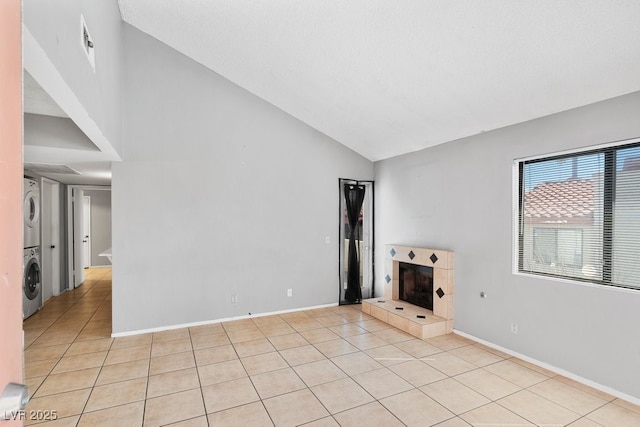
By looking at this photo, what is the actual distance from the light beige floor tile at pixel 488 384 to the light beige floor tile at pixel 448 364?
0.27 feet

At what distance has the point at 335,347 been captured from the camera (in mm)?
3652

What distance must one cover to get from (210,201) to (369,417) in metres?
3.36

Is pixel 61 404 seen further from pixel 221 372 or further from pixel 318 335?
pixel 318 335

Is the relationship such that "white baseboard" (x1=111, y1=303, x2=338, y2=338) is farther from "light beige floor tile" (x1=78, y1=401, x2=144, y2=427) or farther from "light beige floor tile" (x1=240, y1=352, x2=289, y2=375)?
"light beige floor tile" (x1=78, y1=401, x2=144, y2=427)

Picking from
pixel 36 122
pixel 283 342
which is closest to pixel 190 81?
pixel 36 122

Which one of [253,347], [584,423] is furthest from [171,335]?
[584,423]

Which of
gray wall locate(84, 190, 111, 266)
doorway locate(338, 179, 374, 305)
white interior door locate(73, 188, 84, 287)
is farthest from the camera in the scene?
gray wall locate(84, 190, 111, 266)

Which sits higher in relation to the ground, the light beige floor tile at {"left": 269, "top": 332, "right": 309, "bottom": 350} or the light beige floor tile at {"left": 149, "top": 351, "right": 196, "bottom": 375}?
the light beige floor tile at {"left": 149, "top": 351, "right": 196, "bottom": 375}

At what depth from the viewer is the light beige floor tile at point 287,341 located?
145 inches

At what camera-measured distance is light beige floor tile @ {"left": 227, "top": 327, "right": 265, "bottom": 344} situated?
153 inches

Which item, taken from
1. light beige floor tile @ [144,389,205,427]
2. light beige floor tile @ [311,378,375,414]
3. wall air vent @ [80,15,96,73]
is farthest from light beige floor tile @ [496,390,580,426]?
wall air vent @ [80,15,96,73]

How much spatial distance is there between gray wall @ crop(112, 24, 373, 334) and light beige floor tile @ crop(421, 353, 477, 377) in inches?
88.4

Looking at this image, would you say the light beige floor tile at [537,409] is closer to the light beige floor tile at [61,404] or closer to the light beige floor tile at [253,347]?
the light beige floor tile at [253,347]

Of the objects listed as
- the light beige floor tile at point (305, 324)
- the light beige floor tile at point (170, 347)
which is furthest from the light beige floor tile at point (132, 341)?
the light beige floor tile at point (305, 324)
